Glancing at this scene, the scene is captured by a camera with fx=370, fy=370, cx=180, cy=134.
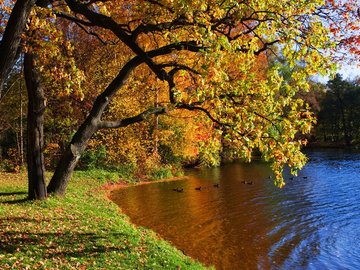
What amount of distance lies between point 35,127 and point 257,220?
11515 millimetres

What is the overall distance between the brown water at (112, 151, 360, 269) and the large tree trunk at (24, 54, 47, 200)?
17.6ft

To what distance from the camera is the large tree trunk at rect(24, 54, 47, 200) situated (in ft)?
46.3

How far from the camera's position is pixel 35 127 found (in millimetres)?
14367

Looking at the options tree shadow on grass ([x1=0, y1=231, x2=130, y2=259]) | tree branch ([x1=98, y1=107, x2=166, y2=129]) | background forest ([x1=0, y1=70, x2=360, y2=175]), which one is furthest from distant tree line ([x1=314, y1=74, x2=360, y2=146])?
tree shadow on grass ([x1=0, y1=231, x2=130, y2=259])

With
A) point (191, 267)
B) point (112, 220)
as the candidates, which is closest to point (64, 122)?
point (112, 220)

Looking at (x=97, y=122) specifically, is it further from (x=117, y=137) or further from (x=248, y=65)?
(x=117, y=137)

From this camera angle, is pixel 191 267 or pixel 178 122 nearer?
pixel 191 267

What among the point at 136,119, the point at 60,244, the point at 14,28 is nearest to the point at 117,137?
the point at 136,119

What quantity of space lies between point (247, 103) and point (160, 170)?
2438 centimetres

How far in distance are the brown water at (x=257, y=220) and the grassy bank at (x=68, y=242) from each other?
9.87ft

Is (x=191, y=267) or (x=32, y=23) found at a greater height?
(x=32, y=23)

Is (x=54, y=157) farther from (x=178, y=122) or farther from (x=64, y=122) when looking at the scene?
(x=178, y=122)

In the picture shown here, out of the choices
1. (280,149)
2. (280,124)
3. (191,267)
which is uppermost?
(280,124)

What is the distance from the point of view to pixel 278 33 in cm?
873
